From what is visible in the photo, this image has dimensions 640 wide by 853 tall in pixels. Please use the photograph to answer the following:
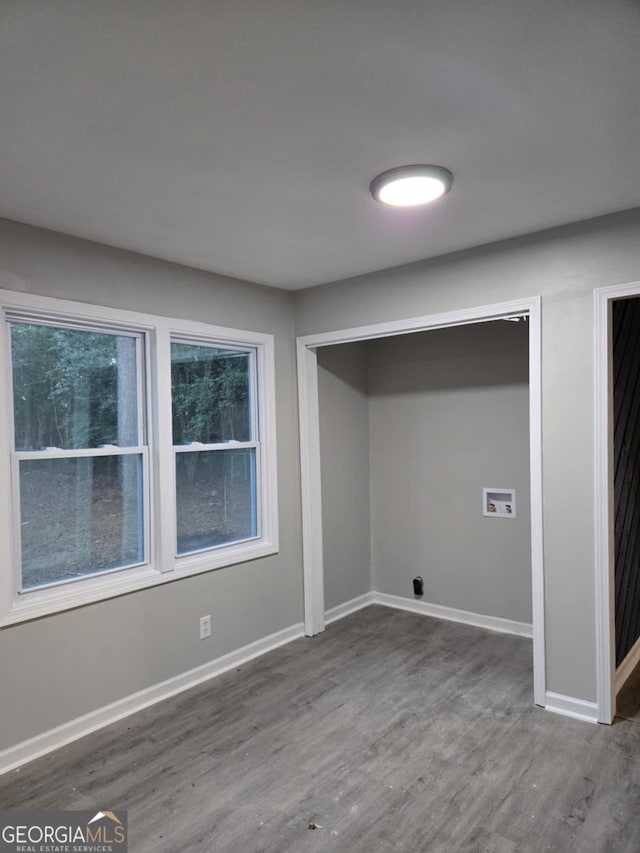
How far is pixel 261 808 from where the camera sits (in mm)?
2158

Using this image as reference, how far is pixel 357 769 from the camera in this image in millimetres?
2383

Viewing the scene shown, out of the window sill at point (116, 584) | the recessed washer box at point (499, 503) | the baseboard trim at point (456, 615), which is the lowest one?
the baseboard trim at point (456, 615)

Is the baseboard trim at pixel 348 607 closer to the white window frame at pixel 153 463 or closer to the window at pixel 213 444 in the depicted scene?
the white window frame at pixel 153 463

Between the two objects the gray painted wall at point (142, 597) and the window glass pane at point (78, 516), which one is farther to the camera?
the window glass pane at point (78, 516)

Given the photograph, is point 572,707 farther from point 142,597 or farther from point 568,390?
point 142,597

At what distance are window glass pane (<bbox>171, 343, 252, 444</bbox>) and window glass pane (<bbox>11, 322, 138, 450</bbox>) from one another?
0.94 ft

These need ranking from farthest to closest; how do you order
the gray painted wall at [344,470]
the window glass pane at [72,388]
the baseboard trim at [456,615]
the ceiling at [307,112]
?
the gray painted wall at [344,470] < the baseboard trim at [456,615] < the window glass pane at [72,388] < the ceiling at [307,112]

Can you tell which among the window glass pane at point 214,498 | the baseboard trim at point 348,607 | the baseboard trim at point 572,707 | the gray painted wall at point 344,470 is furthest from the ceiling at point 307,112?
the baseboard trim at point 348,607

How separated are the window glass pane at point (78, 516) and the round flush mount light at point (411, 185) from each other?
75.0 inches

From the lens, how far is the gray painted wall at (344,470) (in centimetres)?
416

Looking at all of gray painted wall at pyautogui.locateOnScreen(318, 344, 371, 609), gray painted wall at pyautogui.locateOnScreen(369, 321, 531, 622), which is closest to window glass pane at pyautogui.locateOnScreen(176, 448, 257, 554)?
gray painted wall at pyautogui.locateOnScreen(318, 344, 371, 609)

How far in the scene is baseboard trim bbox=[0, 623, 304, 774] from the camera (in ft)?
8.14

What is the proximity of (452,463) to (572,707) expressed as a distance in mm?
1806

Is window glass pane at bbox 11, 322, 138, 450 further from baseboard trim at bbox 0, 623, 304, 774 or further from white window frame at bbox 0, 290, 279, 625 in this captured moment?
baseboard trim at bbox 0, 623, 304, 774
